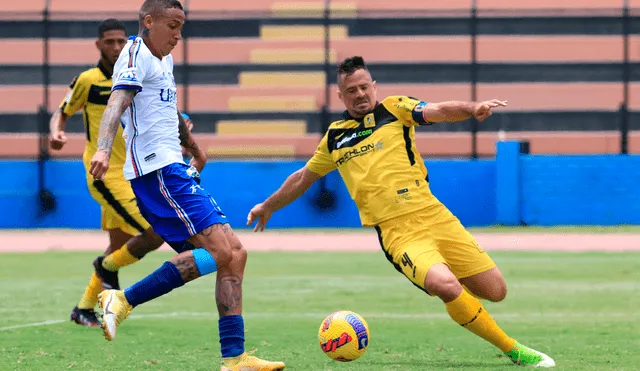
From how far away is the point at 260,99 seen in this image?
27.9 m

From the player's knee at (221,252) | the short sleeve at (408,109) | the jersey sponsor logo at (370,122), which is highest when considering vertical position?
the short sleeve at (408,109)

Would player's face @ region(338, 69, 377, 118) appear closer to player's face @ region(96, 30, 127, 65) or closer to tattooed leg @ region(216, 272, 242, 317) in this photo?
tattooed leg @ region(216, 272, 242, 317)

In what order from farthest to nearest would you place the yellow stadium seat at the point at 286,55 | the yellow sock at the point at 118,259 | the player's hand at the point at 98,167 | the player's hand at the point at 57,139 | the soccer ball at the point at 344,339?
the yellow stadium seat at the point at 286,55 → the player's hand at the point at 57,139 → the yellow sock at the point at 118,259 → the soccer ball at the point at 344,339 → the player's hand at the point at 98,167

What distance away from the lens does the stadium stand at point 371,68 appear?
2675 centimetres

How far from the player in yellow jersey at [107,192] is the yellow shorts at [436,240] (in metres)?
2.19

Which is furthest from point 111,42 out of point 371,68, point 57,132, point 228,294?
point 371,68

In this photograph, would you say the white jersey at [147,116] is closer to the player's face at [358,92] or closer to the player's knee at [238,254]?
the player's knee at [238,254]

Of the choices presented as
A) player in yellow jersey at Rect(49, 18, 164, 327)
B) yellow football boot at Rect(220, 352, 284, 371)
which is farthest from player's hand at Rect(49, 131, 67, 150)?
yellow football boot at Rect(220, 352, 284, 371)

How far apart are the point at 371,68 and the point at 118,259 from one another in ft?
62.8

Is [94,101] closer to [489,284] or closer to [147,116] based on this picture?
[147,116]

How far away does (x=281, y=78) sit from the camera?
28344mm

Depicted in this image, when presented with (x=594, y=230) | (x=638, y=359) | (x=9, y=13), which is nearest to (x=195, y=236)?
(x=638, y=359)

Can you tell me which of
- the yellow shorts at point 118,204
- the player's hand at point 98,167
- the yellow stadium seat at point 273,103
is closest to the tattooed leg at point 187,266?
the player's hand at point 98,167

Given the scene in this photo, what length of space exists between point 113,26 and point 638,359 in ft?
15.6
